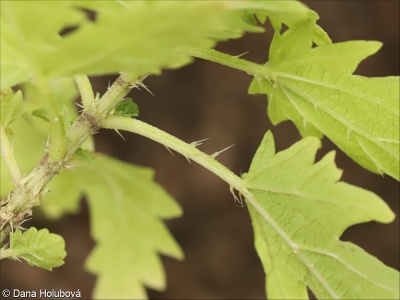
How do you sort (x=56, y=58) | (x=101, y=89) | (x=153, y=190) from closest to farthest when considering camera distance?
(x=56, y=58) → (x=153, y=190) → (x=101, y=89)

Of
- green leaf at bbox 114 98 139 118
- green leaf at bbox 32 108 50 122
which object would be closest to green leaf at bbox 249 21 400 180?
green leaf at bbox 114 98 139 118

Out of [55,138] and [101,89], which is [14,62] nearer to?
[55,138]

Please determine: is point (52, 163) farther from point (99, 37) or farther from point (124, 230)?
point (124, 230)

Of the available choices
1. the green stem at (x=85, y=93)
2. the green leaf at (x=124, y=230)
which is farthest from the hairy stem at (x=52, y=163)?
the green leaf at (x=124, y=230)

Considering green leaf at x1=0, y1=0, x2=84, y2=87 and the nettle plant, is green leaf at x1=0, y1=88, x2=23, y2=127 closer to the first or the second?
the nettle plant

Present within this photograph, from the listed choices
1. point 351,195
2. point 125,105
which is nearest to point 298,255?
point 351,195

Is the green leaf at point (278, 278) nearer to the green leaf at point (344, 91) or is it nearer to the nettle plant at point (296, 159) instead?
the nettle plant at point (296, 159)

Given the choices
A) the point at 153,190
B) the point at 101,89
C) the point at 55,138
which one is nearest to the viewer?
the point at 55,138

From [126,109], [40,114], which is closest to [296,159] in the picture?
[126,109]
